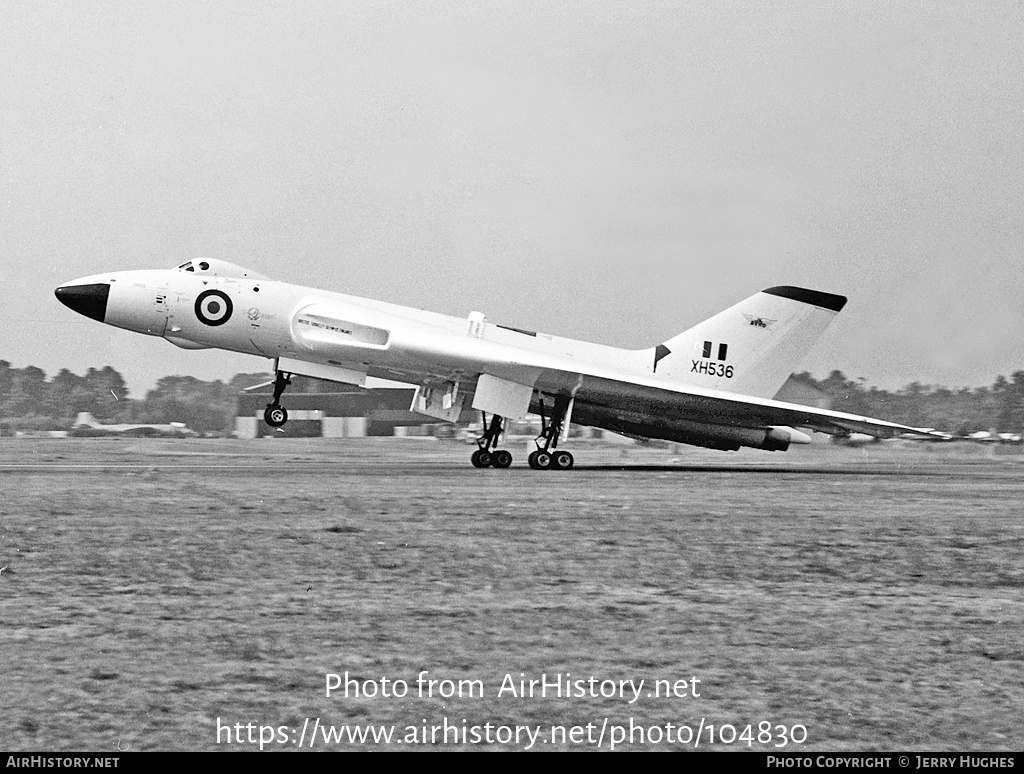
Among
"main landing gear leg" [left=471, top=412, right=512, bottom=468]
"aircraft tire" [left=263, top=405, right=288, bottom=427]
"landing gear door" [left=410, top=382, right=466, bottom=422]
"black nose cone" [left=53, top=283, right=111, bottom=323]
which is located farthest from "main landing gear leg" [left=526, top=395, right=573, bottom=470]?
"black nose cone" [left=53, top=283, right=111, bottom=323]

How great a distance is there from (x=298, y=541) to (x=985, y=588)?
4.75 meters

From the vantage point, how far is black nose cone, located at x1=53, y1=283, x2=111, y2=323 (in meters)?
19.7

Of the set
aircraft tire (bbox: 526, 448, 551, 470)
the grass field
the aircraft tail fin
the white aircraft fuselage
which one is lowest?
the grass field

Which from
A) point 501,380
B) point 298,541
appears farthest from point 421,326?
point 298,541

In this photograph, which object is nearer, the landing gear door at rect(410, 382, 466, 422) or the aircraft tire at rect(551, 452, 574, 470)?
the aircraft tire at rect(551, 452, 574, 470)

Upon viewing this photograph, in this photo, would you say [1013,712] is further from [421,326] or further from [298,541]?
[421,326]

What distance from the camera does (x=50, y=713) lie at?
455 cm

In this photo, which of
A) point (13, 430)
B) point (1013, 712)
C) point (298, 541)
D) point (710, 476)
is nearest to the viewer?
point (1013, 712)

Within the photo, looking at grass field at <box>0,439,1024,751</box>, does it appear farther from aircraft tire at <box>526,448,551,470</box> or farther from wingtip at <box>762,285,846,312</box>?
wingtip at <box>762,285,846,312</box>

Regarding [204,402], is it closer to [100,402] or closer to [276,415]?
[100,402]

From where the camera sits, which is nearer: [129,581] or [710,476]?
[129,581]

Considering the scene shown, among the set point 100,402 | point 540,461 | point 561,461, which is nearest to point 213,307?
point 540,461

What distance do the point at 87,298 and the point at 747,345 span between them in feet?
39.4

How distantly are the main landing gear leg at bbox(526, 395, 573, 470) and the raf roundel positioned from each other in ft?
18.5
